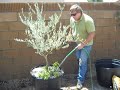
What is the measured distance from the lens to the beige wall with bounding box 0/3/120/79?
5.62 m

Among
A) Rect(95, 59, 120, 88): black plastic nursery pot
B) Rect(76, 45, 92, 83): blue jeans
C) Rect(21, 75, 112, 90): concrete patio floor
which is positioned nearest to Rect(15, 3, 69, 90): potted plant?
Rect(76, 45, 92, 83): blue jeans

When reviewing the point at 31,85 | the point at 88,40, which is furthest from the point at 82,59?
the point at 31,85

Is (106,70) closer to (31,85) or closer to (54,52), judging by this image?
(54,52)

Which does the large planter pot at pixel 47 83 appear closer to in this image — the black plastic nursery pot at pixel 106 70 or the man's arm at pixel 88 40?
the man's arm at pixel 88 40

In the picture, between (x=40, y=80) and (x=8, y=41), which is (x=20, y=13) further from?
(x=40, y=80)

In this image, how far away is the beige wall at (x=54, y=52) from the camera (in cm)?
562

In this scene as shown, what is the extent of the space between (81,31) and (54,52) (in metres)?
0.92

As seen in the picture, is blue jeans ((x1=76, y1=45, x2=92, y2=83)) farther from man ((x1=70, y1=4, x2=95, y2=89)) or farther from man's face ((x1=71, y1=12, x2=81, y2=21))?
man's face ((x1=71, y1=12, x2=81, y2=21))

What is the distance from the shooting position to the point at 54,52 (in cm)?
591

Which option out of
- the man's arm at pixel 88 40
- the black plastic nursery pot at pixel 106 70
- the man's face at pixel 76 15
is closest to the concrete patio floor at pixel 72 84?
the black plastic nursery pot at pixel 106 70

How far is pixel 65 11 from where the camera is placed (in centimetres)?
577

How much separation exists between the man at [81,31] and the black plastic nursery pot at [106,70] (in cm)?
36

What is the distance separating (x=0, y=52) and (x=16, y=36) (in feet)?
1.48

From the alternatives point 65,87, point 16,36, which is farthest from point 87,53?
point 16,36
